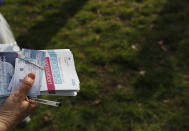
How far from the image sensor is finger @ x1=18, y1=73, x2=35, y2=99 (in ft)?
4.76

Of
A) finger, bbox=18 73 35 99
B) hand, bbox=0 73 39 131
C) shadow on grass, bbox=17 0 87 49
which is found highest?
shadow on grass, bbox=17 0 87 49

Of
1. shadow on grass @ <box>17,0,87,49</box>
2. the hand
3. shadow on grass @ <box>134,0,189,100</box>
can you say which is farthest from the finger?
shadow on grass @ <box>17,0,87,49</box>

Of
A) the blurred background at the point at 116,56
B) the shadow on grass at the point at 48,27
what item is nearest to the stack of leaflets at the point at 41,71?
the blurred background at the point at 116,56

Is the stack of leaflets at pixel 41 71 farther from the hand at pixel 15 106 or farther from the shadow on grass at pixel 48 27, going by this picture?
the shadow on grass at pixel 48 27

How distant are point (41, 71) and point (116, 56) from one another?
1926mm

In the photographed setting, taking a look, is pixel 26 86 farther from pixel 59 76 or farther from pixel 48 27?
pixel 48 27

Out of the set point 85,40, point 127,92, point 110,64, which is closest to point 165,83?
point 127,92

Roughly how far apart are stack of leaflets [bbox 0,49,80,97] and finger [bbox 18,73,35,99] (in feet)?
0.12

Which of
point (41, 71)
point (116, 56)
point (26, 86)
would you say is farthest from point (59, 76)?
point (116, 56)

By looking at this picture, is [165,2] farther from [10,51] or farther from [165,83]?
[10,51]

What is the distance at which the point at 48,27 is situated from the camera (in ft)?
12.3

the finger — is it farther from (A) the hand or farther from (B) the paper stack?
(B) the paper stack

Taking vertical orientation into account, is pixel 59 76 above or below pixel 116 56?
below

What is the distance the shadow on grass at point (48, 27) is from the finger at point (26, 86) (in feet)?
6.77
